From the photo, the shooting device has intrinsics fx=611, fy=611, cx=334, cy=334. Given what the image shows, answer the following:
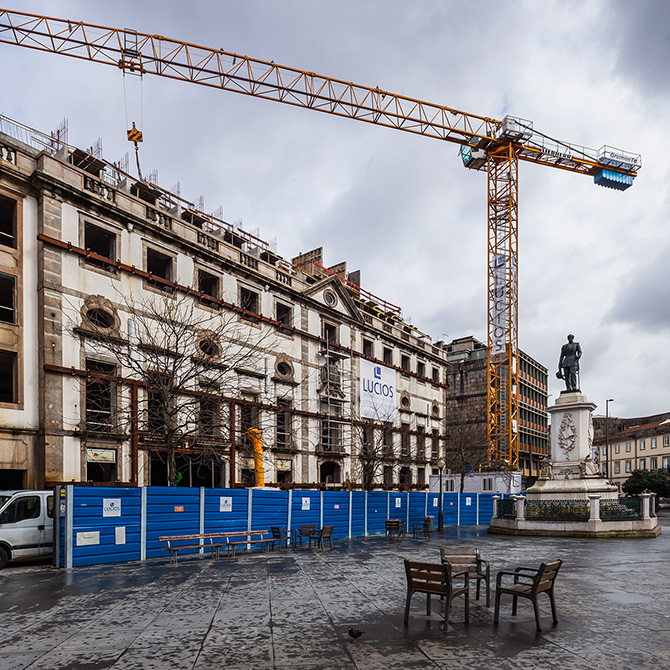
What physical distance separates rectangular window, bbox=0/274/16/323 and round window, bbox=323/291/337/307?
20774 millimetres

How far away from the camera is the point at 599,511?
24891 mm

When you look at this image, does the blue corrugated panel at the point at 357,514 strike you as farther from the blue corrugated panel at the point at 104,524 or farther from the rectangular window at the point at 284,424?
the blue corrugated panel at the point at 104,524

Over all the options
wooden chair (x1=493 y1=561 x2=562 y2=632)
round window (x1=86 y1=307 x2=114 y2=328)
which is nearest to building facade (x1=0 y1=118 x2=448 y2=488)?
round window (x1=86 y1=307 x2=114 y2=328)

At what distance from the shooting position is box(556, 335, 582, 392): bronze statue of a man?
1110 inches

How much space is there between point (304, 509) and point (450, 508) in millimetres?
12751

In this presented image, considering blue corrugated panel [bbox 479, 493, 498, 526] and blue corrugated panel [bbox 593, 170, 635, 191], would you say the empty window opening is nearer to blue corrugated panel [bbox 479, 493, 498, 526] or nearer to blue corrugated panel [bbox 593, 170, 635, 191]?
blue corrugated panel [bbox 479, 493, 498, 526]

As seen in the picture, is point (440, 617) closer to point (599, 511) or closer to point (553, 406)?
point (599, 511)

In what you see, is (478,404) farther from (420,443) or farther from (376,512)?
(376,512)

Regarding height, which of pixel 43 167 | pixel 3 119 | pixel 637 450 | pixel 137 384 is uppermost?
pixel 3 119

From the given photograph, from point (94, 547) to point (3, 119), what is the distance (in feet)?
67.1

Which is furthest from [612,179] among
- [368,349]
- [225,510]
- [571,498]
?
[225,510]

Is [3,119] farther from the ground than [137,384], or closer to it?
farther from the ground

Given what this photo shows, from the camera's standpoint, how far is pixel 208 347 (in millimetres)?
31562

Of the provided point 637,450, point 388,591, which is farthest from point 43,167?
point 637,450
